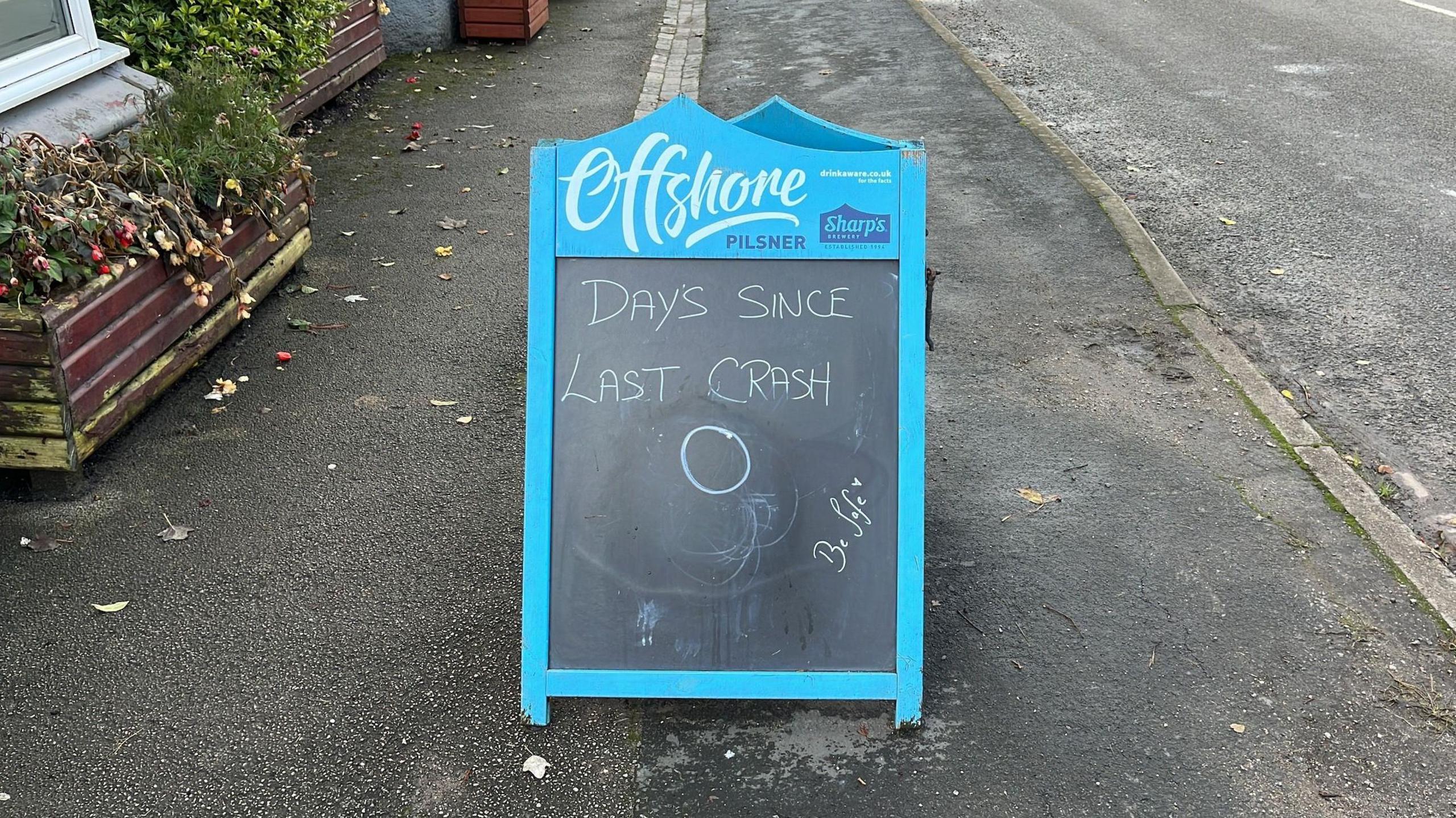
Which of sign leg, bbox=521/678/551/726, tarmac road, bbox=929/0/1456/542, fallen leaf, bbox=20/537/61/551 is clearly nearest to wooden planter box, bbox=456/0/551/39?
tarmac road, bbox=929/0/1456/542

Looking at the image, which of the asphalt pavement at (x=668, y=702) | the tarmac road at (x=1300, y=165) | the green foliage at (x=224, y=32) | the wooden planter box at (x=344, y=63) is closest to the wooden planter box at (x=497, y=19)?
the wooden planter box at (x=344, y=63)

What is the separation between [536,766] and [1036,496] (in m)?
2.18

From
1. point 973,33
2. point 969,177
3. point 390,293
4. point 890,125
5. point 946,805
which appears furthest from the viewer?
point 973,33

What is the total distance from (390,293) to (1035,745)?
13.9ft

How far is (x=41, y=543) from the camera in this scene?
13.0 feet

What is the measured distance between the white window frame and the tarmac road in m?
5.93

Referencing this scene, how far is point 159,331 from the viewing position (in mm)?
4652

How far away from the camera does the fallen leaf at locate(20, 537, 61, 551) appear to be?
3939 millimetres

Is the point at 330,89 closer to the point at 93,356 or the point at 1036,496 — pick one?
the point at 93,356

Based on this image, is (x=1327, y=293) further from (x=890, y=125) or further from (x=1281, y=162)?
(x=890, y=125)

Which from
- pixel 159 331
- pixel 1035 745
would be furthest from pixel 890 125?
pixel 1035 745

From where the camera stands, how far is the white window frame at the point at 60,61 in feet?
17.6

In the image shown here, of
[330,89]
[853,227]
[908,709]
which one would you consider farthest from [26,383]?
[330,89]

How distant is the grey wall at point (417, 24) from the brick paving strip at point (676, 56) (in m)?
2.14
